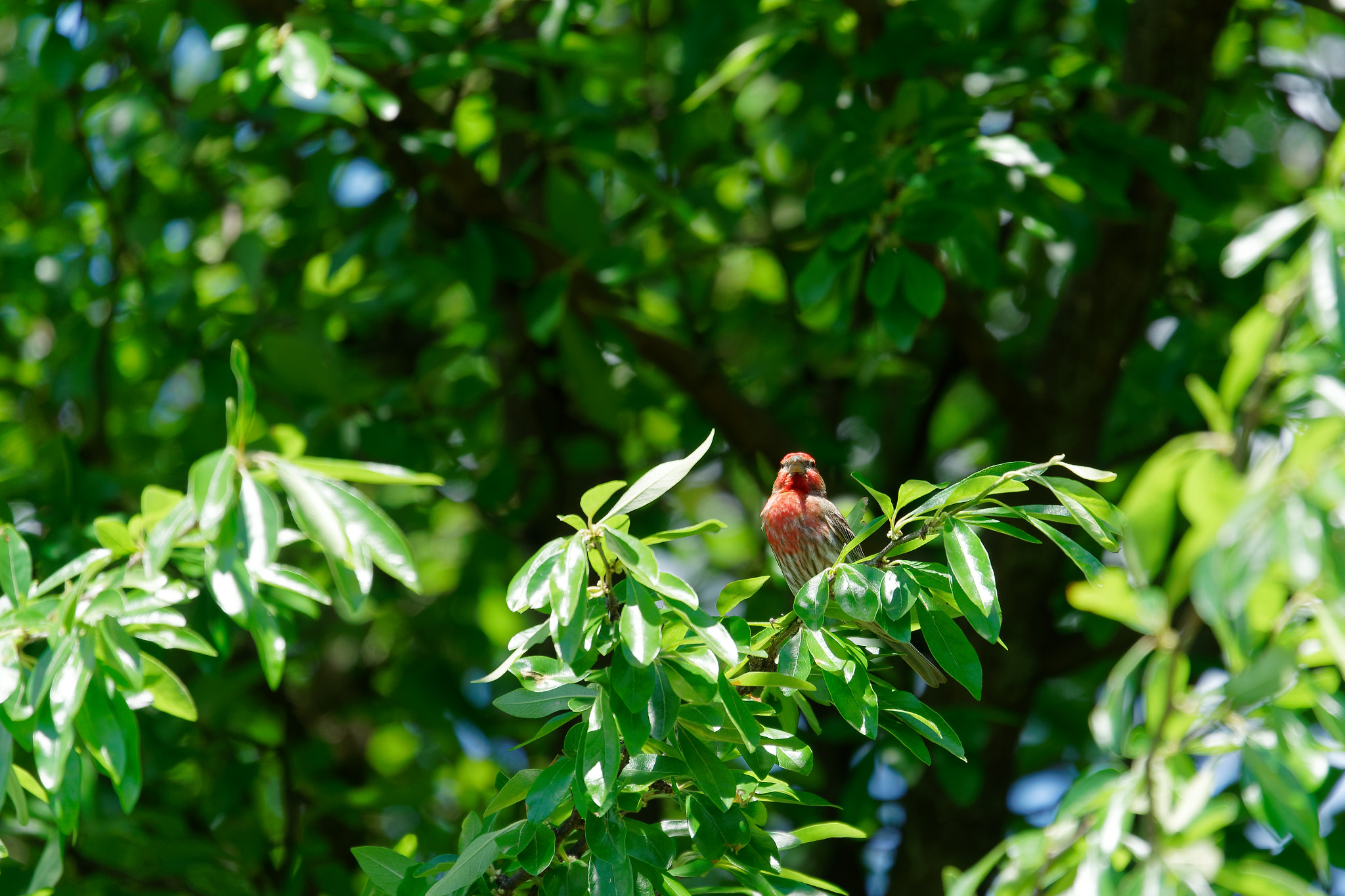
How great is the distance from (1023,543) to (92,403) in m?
4.14

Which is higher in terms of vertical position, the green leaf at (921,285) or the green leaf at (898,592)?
the green leaf at (898,592)

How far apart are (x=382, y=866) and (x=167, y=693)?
685mm

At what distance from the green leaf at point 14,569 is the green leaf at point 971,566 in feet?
6.06

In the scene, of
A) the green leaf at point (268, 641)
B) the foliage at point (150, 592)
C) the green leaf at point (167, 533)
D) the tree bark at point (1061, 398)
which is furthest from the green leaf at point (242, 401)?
the tree bark at point (1061, 398)

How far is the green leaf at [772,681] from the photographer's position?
7.80ft

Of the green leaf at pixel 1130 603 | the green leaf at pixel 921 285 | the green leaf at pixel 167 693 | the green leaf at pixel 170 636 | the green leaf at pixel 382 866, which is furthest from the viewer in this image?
the green leaf at pixel 921 285

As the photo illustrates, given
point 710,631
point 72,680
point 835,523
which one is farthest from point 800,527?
point 72,680

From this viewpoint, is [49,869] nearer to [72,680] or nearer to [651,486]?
[72,680]

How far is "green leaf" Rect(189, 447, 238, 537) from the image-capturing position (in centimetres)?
190

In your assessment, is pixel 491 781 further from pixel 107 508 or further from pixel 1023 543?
pixel 1023 543

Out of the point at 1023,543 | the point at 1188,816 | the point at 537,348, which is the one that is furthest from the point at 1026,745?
the point at 1188,816

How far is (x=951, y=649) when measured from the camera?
7.90 ft

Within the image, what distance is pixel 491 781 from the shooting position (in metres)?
5.90

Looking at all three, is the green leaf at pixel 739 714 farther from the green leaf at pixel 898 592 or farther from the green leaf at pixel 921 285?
the green leaf at pixel 921 285
